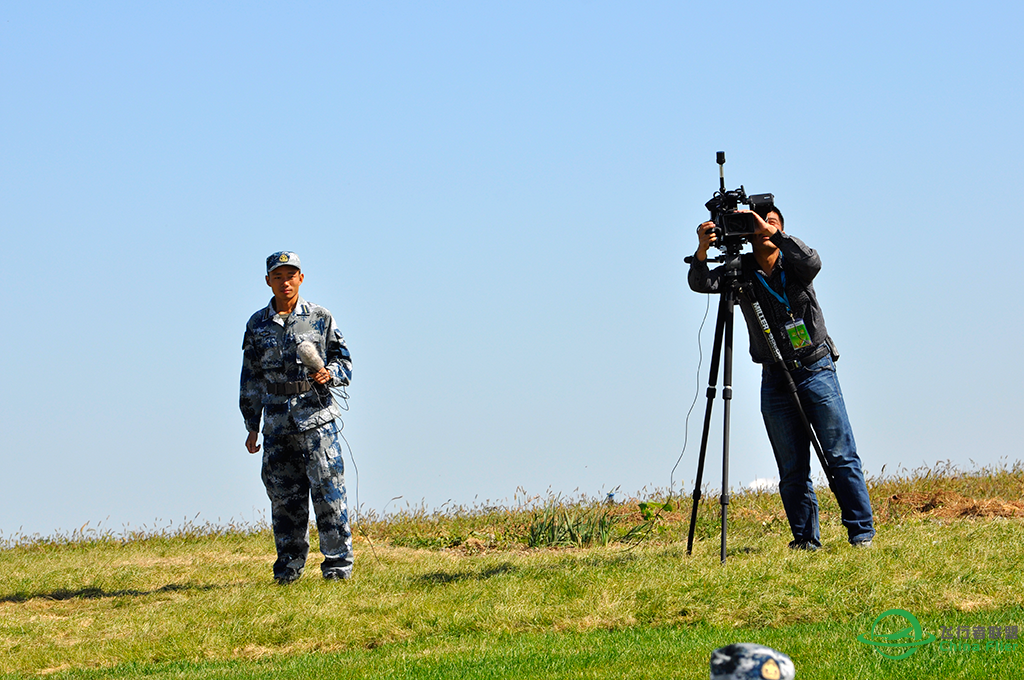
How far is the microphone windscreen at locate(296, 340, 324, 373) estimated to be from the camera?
28.3 ft

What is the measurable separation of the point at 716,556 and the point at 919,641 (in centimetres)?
247

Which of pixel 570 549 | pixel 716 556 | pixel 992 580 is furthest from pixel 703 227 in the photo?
pixel 570 549

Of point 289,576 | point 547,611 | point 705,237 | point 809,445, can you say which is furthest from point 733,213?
point 289,576

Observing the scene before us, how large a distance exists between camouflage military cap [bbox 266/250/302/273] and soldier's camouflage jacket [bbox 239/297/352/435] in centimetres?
35

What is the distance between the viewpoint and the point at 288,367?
8.82m

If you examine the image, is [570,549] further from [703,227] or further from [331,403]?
[703,227]

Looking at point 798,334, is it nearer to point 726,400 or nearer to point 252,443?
point 726,400

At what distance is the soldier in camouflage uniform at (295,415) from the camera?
28.8ft

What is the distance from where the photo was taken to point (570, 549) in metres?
10.3

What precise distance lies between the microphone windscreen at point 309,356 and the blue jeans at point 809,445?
11.4 feet

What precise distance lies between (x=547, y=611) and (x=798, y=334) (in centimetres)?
265

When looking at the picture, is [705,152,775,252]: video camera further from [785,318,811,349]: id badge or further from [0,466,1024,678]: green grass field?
[0,466,1024,678]: green grass field

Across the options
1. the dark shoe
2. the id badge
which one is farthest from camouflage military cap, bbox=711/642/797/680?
the dark shoe

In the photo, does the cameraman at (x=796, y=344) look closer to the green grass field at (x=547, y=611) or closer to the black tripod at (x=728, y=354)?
the black tripod at (x=728, y=354)
